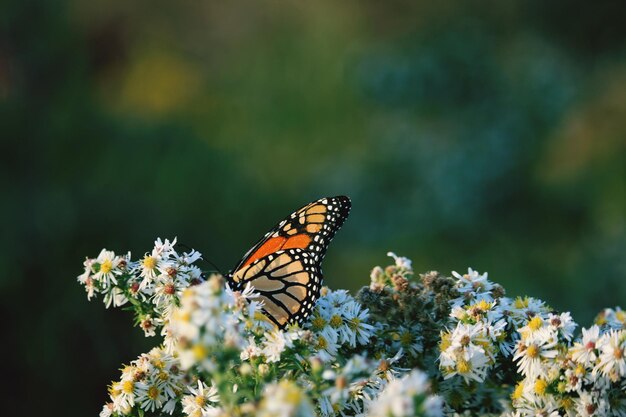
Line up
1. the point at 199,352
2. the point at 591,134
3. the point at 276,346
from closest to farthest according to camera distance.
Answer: the point at 199,352 < the point at 276,346 < the point at 591,134

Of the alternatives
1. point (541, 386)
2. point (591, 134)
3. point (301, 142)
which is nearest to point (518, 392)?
point (541, 386)

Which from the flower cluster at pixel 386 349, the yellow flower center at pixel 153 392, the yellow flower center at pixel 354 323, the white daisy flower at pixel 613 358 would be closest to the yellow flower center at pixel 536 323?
the flower cluster at pixel 386 349

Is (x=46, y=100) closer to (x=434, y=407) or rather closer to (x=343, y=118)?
(x=343, y=118)

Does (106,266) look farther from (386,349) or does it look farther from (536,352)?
(536,352)

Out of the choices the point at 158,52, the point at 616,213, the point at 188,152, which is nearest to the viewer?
the point at 616,213

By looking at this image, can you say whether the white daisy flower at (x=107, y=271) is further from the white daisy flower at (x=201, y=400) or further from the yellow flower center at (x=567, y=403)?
the yellow flower center at (x=567, y=403)

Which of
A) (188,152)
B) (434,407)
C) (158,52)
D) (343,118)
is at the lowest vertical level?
(434,407)

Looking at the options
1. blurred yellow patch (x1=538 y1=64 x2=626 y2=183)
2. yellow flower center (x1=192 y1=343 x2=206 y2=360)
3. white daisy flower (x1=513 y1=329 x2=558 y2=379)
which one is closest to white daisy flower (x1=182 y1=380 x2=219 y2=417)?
yellow flower center (x1=192 y1=343 x2=206 y2=360)

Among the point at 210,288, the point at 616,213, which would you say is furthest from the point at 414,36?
the point at 210,288

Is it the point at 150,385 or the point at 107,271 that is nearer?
the point at 150,385
